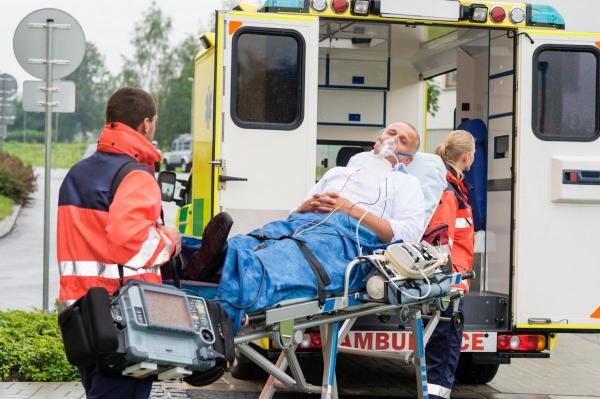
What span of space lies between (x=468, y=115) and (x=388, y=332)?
269 centimetres

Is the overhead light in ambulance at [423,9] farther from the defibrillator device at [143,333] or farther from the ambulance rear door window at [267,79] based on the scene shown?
the defibrillator device at [143,333]

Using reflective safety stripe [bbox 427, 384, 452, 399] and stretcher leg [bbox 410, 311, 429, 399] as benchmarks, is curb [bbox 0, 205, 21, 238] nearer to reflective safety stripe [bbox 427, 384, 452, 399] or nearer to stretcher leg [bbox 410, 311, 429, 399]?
reflective safety stripe [bbox 427, 384, 452, 399]

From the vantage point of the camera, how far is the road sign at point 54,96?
995 centimetres

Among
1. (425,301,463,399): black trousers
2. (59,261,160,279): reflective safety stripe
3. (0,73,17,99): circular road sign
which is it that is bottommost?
(425,301,463,399): black trousers

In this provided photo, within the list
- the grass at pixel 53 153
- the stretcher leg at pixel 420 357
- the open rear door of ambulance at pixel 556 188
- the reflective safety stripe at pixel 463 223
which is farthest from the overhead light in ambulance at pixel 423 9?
the grass at pixel 53 153

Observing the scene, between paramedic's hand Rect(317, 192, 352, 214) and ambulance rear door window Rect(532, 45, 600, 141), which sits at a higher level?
ambulance rear door window Rect(532, 45, 600, 141)

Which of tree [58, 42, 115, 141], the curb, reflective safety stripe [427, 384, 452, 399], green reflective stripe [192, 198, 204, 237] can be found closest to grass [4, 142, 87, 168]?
tree [58, 42, 115, 141]

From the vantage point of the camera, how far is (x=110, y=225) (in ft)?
13.7

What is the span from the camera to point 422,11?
7.16m

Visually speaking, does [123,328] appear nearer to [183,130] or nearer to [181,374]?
[181,374]

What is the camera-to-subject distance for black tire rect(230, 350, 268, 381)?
26.2ft

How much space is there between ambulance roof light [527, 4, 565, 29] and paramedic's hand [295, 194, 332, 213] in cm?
233

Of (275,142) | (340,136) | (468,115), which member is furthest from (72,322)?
(340,136)

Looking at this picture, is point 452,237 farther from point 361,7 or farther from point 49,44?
point 49,44
